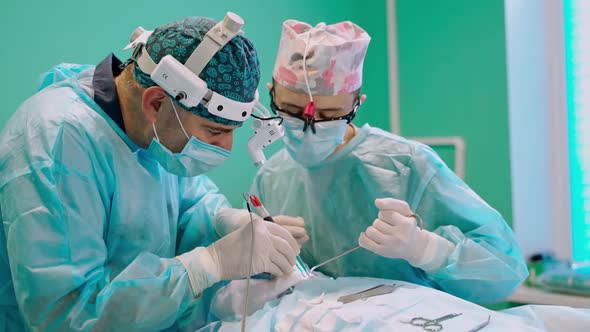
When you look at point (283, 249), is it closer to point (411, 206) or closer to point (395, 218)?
point (395, 218)

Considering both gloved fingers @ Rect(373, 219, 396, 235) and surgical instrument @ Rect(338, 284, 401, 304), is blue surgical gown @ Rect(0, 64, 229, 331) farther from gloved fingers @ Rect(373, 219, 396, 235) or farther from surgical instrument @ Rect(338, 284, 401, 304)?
gloved fingers @ Rect(373, 219, 396, 235)

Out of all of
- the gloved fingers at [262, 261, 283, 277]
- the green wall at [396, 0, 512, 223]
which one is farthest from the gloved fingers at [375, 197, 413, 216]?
the green wall at [396, 0, 512, 223]

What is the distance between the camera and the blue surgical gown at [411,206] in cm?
185

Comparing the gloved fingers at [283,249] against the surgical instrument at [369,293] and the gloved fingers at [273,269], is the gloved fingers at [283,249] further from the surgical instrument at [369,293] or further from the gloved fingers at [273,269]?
the surgical instrument at [369,293]

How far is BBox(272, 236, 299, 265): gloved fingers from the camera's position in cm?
169

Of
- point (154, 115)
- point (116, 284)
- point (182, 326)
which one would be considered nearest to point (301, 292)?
point (182, 326)

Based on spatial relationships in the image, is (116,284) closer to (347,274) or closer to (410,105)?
(347,274)

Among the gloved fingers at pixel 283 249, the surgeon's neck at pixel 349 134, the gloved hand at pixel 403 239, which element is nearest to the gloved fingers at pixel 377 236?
the gloved hand at pixel 403 239

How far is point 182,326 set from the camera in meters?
1.73

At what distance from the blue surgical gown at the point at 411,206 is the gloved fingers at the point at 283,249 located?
1.17ft

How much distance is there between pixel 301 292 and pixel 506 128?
1.63 metres

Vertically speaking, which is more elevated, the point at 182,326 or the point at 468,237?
the point at 468,237

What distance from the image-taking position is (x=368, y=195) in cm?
200

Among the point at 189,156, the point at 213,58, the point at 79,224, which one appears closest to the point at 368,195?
the point at 189,156
